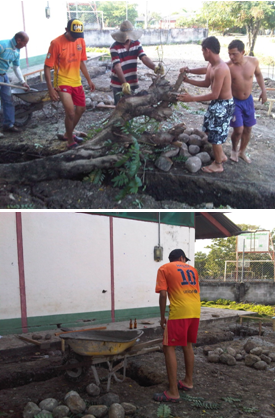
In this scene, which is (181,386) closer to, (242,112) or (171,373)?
(171,373)

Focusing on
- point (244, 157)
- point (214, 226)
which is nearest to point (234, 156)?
point (244, 157)

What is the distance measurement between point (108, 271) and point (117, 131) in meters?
2.63

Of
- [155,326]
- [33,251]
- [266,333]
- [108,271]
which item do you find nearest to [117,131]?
[33,251]

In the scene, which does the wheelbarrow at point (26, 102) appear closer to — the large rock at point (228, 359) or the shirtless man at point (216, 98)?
the shirtless man at point (216, 98)

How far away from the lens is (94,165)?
4.84 metres

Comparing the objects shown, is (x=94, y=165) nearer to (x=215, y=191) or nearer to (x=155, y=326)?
(x=215, y=191)

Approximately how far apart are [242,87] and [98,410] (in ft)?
14.5

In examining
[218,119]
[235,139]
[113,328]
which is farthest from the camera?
[113,328]

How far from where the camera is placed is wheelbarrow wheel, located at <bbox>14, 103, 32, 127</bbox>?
645 centimetres

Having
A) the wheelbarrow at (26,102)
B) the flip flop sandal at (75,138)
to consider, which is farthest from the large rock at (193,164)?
the wheelbarrow at (26,102)

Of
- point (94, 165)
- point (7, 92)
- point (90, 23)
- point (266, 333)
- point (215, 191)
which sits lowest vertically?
point (266, 333)

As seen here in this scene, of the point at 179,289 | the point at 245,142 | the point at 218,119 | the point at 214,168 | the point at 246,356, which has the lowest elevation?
the point at 246,356

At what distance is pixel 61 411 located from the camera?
2713mm

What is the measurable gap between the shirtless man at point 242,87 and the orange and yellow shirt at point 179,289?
2.62 meters
